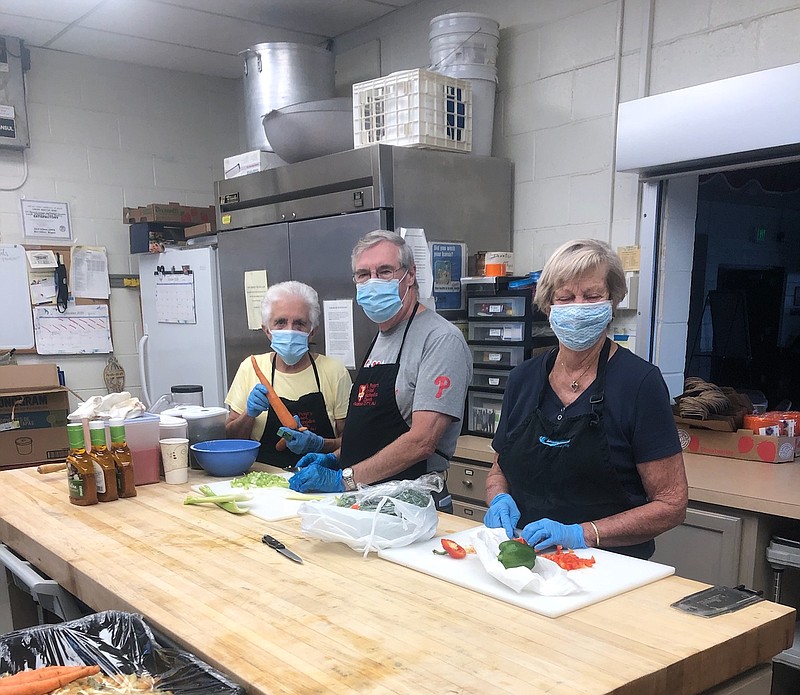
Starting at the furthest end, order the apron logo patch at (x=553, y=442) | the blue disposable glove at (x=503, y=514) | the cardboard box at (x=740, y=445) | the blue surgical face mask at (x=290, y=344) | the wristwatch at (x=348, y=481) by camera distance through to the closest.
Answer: the blue surgical face mask at (x=290, y=344) < the cardboard box at (x=740, y=445) < the wristwatch at (x=348, y=481) < the apron logo patch at (x=553, y=442) < the blue disposable glove at (x=503, y=514)

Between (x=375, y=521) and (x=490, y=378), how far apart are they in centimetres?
162

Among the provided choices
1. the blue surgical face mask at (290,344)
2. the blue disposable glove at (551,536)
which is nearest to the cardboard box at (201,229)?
the blue surgical face mask at (290,344)

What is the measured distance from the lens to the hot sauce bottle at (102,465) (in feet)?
6.06

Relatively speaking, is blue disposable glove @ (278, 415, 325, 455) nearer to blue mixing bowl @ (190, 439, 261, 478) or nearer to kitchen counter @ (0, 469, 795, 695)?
blue mixing bowl @ (190, 439, 261, 478)

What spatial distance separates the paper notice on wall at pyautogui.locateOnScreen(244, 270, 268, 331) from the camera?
3.54 m

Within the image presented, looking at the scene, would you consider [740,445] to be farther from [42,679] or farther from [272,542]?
[42,679]

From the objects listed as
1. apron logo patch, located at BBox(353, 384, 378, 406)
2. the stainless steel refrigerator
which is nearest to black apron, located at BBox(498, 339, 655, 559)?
apron logo patch, located at BBox(353, 384, 378, 406)

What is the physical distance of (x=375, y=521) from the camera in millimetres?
1452

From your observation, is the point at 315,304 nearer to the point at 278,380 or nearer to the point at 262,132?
the point at 278,380

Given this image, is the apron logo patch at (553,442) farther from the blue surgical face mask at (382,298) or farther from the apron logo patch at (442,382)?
the blue surgical face mask at (382,298)

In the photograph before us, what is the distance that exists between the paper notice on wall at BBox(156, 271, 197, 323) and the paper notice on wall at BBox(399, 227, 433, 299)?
1681 mm

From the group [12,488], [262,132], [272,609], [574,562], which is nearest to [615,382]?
[574,562]

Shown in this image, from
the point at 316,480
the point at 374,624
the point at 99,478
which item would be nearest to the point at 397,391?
the point at 316,480

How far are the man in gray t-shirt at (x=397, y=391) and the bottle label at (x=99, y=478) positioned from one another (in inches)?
19.2
